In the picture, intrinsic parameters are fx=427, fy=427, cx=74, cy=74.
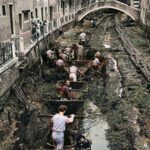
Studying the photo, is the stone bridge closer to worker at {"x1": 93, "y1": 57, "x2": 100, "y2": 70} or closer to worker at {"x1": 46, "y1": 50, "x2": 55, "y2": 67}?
worker at {"x1": 46, "y1": 50, "x2": 55, "y2": 67}

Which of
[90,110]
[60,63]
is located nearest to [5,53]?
[60,63]

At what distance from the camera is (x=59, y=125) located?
40.8ft

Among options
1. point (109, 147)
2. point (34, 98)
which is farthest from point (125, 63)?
point (109, 147)

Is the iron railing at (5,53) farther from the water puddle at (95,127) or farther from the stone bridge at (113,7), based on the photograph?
the stone bridge at (113,7)

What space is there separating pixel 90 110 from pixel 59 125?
21.0ft

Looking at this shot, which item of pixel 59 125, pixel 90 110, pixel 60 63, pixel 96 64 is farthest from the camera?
pixel 96 64

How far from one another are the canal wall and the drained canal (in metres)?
0.38

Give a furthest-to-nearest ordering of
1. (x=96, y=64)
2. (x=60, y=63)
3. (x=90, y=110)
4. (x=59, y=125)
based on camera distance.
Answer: (x=96, y=64), (x=60, y=63), (x=90, y=110), (x=59, y=125)

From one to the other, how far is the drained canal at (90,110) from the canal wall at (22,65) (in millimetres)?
379

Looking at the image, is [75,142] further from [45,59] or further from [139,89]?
[45,59]

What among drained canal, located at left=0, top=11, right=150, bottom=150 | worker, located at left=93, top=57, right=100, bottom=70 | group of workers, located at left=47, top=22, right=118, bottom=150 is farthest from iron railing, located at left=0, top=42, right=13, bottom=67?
worker, located at left=93, top=57, right=100, bottom=70

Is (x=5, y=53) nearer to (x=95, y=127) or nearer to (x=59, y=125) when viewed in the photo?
(x=95, y=127)

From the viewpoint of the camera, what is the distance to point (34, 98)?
2020 centimetres

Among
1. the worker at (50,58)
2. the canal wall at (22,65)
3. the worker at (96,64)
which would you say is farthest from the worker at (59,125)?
the worker at (50,58)
